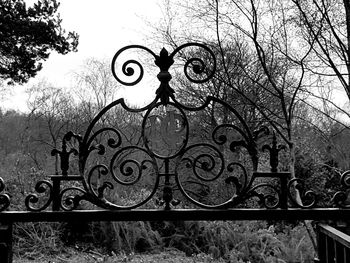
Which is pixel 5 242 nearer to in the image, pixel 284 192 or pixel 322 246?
pixel 284 192

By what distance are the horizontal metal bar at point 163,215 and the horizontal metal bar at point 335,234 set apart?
51 millimetres

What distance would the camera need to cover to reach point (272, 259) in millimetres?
4379

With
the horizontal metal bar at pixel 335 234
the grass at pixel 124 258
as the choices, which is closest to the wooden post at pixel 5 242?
the horizontal metal bar at pixel 335 234

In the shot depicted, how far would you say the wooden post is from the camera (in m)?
1.48

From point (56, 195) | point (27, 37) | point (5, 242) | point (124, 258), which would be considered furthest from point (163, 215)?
point (27, 37)

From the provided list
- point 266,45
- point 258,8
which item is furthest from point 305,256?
point 258,8

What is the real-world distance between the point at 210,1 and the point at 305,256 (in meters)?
3.11

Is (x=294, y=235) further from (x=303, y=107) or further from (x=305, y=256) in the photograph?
(x=303, y=107)

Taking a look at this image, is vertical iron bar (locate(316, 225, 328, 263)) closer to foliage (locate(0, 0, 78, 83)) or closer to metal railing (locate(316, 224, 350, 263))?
metal railing (locate(316, 224, 350, 263))

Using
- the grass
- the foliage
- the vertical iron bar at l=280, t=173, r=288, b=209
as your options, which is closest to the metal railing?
the vertical iron bar at l=280, t=173, r=288, b=209

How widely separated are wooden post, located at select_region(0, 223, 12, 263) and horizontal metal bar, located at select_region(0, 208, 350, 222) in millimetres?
27

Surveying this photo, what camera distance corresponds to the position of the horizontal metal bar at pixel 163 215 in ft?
4.97

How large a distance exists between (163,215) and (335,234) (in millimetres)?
659

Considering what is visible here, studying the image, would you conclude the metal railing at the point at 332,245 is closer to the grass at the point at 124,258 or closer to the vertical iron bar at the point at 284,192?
the vertical iron bar at the point at 284,192
